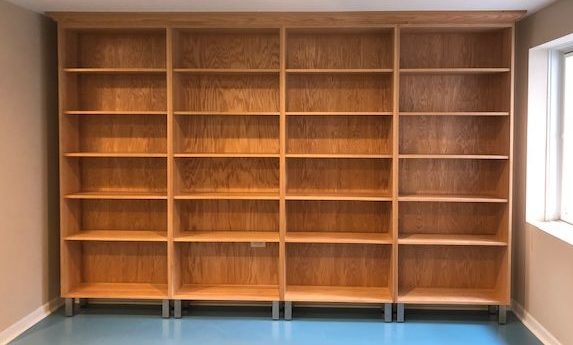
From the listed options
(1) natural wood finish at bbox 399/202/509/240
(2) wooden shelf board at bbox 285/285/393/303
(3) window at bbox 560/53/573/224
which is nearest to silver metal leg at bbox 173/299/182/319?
(2) wooden shelf board at bbox 285/285/393/303

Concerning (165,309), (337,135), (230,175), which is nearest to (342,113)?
(337,135)

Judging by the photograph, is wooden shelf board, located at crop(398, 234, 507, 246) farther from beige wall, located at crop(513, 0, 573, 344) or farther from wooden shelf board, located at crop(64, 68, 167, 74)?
wooden shelf board, located at crop(64, 68, 167, 74)

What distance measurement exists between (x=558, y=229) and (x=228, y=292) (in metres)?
2.50

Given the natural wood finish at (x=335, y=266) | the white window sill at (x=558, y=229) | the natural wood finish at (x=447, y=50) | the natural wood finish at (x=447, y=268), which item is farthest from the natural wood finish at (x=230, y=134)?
the white window sill at (x=558, y=229)

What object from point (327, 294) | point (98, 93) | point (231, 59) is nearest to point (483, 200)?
point (327, 294)

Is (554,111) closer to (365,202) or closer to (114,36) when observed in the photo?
(365,202)

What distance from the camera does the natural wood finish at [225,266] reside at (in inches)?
193

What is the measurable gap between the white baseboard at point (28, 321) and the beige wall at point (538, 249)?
3.67m

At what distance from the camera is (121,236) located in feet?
15.3

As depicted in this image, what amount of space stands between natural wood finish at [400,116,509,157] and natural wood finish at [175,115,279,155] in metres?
1.08

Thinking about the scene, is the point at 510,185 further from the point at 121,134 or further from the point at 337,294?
the point at 121,134

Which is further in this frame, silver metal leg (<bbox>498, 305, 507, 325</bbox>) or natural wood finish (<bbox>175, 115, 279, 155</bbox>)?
natural wood finish (<bbox>175, 115, 279, 155</bbox>)

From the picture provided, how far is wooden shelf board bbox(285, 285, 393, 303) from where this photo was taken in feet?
14.9

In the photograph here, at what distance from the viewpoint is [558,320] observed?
388 cm
